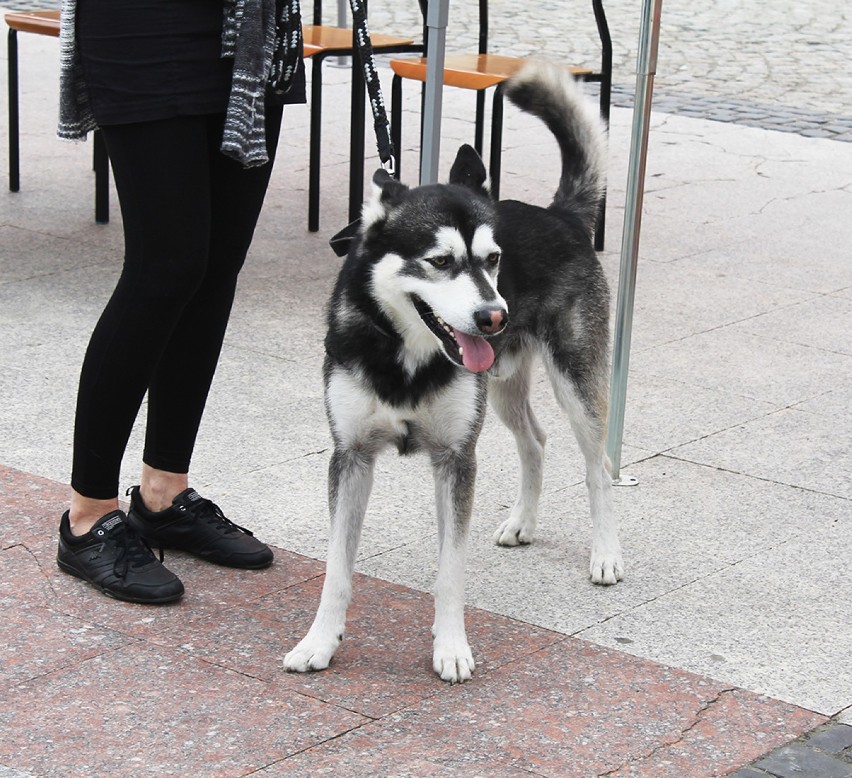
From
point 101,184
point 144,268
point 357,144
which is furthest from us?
point 101,184

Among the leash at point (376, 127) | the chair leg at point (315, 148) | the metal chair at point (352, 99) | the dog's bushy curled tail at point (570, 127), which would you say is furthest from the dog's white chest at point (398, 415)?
the chair leg at point (315, 148)

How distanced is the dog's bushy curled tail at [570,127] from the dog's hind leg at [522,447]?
21.3 inches

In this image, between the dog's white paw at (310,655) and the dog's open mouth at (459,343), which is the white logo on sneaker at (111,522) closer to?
the dog's white paw at (310,655)

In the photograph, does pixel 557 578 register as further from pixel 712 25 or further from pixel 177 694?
pixel 712 25

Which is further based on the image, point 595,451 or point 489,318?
point 595,451

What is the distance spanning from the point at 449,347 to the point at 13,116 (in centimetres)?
591

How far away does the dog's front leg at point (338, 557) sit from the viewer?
11.8 ft

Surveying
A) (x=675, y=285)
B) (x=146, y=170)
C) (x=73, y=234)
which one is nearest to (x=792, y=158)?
(x=675, y=285)

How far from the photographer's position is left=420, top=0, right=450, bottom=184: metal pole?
5168 millimetres

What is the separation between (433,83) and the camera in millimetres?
5301

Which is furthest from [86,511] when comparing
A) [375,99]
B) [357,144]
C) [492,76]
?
[357,144]

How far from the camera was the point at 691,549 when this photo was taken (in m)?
4.45

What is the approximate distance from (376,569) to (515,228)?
1091 mm

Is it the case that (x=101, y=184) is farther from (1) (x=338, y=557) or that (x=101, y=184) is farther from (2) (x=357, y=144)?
(1) (x=338, y=557)
